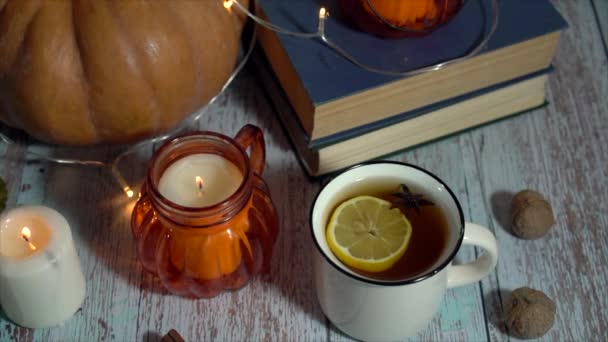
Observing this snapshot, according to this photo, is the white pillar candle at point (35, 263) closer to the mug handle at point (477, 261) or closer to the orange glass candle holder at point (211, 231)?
the orange glass candle holder at point (211, 231)

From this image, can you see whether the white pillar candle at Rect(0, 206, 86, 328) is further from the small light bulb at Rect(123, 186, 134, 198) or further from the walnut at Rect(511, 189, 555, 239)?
the walnut at Rect(511, 189, 555, 239)

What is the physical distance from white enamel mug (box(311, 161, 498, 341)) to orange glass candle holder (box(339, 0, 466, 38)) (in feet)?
0.51

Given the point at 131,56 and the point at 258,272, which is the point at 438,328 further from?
the point at 131,56

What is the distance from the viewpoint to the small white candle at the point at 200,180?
0.67m

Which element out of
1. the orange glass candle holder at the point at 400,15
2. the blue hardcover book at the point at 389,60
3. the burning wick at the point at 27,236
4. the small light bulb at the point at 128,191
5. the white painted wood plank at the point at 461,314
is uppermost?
→ the orange glass candle holder at the point at 400,15

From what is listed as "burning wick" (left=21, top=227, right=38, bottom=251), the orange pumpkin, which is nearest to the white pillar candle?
"burning wick" (left=21, top=227, right=38, bottom=251)

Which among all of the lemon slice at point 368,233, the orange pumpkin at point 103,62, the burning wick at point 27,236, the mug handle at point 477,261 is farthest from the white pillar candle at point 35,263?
the mug handle at point 477,261

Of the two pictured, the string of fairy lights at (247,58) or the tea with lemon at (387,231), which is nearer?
the tea with lemon at (387,231)

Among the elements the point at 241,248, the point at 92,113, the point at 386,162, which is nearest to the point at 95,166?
the point at 92,113

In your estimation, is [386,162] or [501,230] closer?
[386,162]

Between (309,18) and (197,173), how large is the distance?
0.20 metres

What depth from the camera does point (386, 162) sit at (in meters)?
0.65

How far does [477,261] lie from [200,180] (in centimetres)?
24

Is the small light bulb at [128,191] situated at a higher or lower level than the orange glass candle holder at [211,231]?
lower
